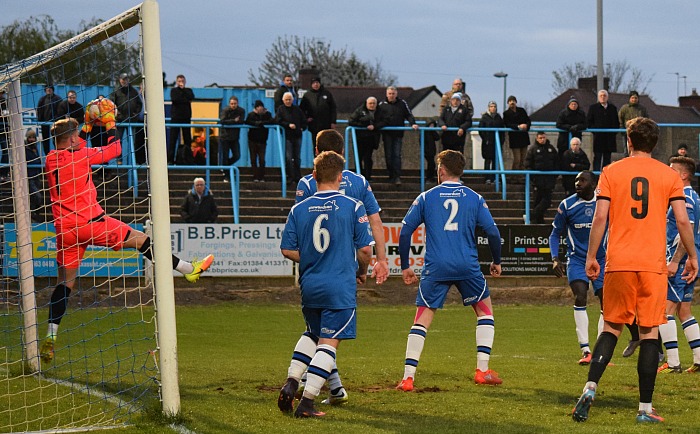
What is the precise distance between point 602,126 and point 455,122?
350 cm

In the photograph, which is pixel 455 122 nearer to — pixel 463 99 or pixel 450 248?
pixel 463 99

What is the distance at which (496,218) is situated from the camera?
23.4 metres

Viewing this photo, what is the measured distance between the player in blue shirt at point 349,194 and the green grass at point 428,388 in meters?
0.22

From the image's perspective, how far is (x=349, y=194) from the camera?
877 centimetres

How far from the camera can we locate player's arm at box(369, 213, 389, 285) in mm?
8219

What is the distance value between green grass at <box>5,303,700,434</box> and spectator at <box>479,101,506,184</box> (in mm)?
8972

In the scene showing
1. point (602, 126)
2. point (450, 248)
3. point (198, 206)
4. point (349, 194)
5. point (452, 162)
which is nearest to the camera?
point (349, 194)

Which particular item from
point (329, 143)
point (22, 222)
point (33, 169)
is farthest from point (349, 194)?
point (33, 169)

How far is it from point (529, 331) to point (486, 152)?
9391 mm

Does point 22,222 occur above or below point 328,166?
below

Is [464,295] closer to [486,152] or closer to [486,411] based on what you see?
[486,411]

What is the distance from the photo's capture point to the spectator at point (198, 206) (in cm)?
2053

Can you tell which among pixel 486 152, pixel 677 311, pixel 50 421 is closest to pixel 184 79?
pixel 486 152

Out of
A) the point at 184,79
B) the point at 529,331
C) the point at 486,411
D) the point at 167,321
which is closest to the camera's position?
the point at 167,321
